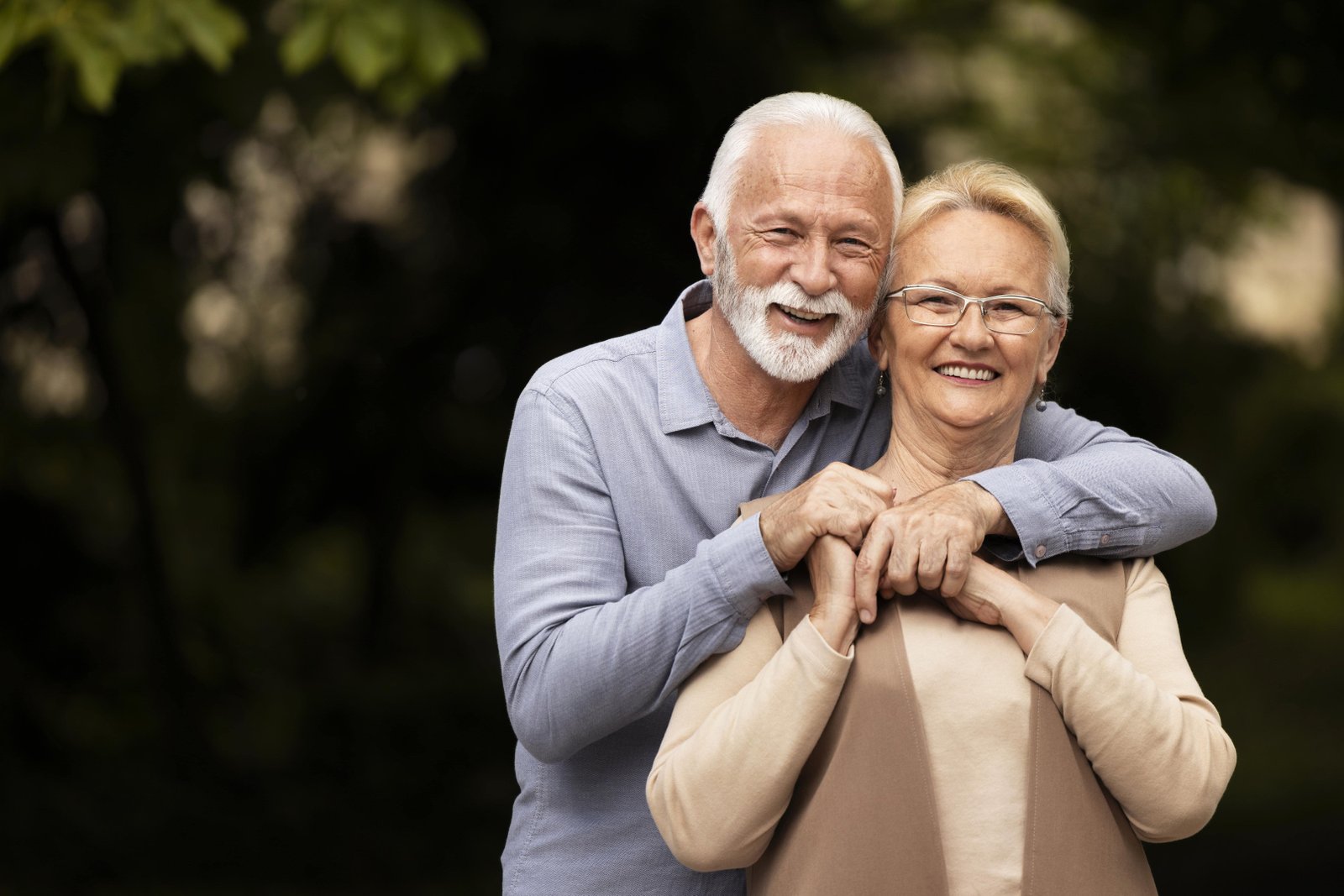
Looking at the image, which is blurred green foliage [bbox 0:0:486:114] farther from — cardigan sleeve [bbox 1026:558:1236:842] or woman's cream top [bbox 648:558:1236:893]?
cardigan sleeve [bbox 1026:558:1236:842]

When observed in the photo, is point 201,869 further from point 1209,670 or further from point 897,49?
point 1209,670

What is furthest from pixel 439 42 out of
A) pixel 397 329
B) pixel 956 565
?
pixel 397 329

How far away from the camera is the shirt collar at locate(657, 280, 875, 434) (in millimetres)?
2455

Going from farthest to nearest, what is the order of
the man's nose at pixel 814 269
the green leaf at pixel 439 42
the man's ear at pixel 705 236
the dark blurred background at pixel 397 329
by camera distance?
1. the dark blurred background at pixel 397 329
2. the green leaf at pixel 439 42
3. the man's ear at pixel 705 236
4. the man's nose at pixel 814 269

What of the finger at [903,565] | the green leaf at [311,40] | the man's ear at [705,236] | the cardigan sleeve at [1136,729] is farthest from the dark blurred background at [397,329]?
the cardigan sleeve at [1136,729]

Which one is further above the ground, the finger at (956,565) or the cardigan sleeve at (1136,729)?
the finger at (956,565)

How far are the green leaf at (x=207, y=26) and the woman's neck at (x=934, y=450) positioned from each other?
2.05 m

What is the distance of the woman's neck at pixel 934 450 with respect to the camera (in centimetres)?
231

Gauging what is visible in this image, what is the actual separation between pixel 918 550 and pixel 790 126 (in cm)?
77

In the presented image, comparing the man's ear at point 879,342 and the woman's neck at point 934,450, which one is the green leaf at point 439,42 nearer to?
the man's ear at point 879,342

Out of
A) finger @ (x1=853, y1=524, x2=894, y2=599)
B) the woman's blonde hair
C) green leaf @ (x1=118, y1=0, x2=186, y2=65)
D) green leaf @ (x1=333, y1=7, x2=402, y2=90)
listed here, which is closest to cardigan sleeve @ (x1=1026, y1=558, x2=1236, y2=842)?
finger @ (x1=853, y1=524, x2=894, y2=599)

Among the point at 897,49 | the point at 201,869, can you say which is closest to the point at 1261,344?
the point at 897,49

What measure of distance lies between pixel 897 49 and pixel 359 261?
2.90 m

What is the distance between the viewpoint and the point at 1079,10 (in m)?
5.42
